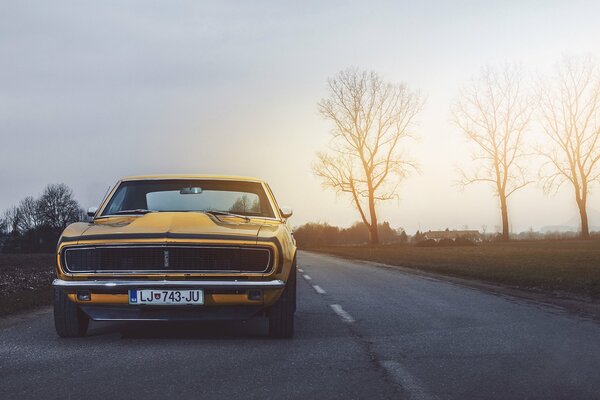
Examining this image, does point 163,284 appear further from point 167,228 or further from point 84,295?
point 84,295

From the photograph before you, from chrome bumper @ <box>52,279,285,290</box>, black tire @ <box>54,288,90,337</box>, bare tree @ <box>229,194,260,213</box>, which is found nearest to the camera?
chrome bumper @ <box>52,279,285,290</box>

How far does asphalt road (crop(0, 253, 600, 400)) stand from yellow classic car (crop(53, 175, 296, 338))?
0.31 metres

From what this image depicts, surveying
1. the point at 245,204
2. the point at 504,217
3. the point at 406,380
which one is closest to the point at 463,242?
the point at 504,217

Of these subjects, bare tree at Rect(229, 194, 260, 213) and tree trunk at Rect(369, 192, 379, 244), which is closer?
bare tree at Rect(229, 194, 260, 213)

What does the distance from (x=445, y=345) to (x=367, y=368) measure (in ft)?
4.22

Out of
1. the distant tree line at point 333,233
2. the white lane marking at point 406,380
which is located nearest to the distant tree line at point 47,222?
the distant tree line at point 333,233

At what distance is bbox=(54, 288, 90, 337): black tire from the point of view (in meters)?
5.73

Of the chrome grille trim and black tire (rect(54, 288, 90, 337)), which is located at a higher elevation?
the chrome grille trim

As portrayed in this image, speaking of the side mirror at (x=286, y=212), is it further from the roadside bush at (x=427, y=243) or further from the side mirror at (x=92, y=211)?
the roadside bush at (x=427, y=243)

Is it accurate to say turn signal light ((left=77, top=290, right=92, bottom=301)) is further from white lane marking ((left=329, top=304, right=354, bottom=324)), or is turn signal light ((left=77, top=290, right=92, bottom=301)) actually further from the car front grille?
white lane marking ((left=329, top=304, right=354, bottom=324))

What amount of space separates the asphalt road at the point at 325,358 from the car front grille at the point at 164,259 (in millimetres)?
702

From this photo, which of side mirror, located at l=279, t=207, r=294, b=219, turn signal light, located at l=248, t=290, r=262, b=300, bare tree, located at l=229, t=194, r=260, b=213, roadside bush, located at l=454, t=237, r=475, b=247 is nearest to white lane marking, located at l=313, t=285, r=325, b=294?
side mirror, located at l=279, t=207, r=294, b=219

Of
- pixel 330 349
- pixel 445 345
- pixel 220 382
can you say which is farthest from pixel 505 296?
pixel 220 382

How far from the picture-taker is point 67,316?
19.1 feet
